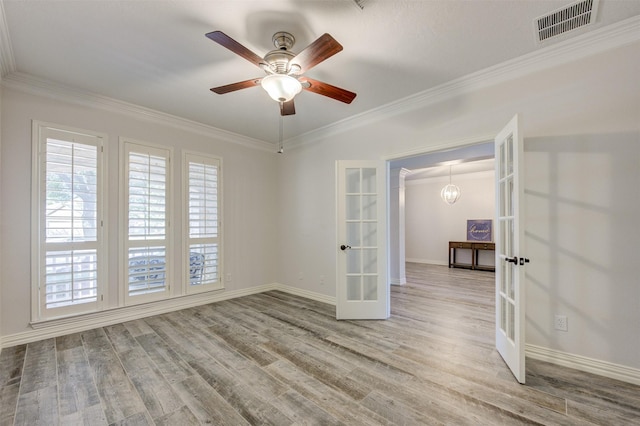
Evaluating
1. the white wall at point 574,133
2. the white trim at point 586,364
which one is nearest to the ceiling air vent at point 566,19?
the white wall at point 574,133

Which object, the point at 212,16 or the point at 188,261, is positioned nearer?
the point at 212,16

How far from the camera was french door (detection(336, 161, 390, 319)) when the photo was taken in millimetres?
3496

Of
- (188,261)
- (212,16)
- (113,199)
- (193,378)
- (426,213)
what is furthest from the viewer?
(426,213)

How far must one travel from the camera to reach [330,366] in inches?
92.3

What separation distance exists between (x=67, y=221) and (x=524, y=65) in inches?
196

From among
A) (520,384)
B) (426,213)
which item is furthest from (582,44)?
(426,213)

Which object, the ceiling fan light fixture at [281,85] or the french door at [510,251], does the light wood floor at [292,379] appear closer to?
the french door at [510,251]

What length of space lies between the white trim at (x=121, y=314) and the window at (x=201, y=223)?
7.4 inches

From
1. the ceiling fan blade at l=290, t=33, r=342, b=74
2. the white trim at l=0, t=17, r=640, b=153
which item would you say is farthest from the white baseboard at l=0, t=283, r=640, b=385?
the ceiling fan blade at l=290, t=33, r=342, b=74

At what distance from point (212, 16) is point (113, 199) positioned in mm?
2578

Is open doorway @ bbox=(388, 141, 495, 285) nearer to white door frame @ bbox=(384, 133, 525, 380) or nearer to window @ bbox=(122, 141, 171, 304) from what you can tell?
white door frame @ bbox=(384, 133, 525, 380)

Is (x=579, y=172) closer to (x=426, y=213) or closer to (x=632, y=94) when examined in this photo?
(x=632, y=94)

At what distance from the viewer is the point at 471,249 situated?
23.9 ft

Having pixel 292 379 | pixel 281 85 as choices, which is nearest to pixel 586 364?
pixel 292 379
